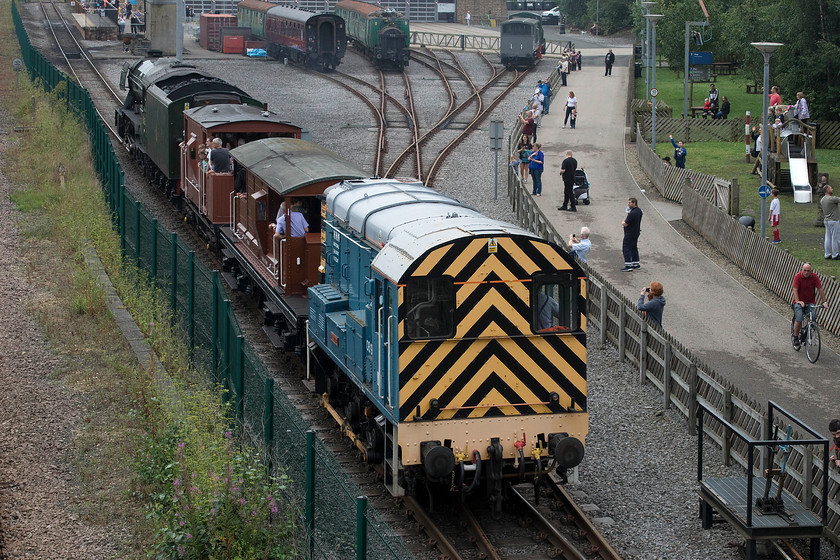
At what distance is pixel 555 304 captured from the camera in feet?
39.6

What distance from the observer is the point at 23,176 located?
29359 millimetres

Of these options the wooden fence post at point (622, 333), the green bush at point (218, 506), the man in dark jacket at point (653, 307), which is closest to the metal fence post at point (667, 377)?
the man in dark jacket at point (653, 307)

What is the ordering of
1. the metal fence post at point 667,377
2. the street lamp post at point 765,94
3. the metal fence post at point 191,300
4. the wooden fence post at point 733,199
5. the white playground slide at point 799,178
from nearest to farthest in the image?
1. the metal fence post at point 191,300
2. the metal fence post at point 667,377
3. the street lamp post at point 765,94
4. the wooden fence post at point 733,199
5. the white playground slide at point 799,178

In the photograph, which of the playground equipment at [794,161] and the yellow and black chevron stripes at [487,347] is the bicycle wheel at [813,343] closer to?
the yellow and black chevron stripes at [487,347]

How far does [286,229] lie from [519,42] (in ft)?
147

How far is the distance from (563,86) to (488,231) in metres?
45.7

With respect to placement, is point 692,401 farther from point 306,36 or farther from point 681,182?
point 306,36

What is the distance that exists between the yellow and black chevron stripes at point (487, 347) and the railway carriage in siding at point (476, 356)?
10 millimetres

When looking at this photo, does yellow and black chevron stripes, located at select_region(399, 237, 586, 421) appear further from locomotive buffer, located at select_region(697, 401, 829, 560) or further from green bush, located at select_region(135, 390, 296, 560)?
locomotive buffer, located at select_region(697, 401, 829, 560)

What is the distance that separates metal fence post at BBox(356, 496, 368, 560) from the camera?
852 cm

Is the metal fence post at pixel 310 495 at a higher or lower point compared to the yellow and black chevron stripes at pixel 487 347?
lower

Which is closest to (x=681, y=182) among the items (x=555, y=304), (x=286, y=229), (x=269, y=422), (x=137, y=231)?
(x=286, y=229)

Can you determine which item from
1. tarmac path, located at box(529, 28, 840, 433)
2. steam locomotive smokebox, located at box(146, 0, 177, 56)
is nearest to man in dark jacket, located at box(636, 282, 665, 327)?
tarmac path, located at box(529, 28, 840, 433)

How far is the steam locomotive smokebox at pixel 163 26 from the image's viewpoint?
59844mm
